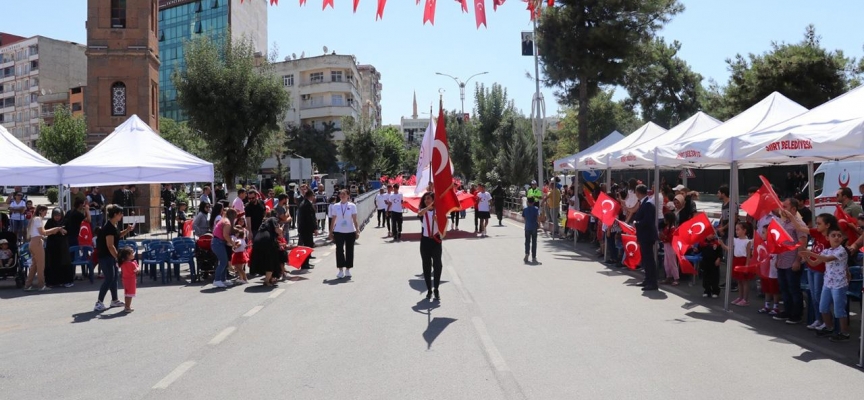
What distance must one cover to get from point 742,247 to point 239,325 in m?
7.71

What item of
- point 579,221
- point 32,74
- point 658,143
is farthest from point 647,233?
point 32,74

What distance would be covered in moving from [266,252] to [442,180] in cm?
415

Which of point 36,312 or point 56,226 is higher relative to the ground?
point 56,226

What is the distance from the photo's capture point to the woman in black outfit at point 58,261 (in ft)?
45.4

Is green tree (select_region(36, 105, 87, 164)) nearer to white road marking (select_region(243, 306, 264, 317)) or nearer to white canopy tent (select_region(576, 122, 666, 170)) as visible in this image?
white canopy tent (select_region(576, 122, 666, 170))

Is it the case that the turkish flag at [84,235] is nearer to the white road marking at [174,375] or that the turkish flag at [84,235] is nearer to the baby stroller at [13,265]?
the baby stroller at [13,265]

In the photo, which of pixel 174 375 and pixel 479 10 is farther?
pixel 479 10

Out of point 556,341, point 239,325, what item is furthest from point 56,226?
point 556,341

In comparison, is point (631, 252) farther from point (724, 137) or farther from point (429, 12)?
point (429, 12)

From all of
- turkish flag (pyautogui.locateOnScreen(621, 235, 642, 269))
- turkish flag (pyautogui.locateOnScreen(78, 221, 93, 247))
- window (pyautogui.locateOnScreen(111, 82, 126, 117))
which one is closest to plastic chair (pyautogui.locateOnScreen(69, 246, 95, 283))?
turkish flag (pyautogui.locateOnScreen(78, 221, 93, 247))

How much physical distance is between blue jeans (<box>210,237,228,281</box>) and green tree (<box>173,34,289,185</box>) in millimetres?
15663

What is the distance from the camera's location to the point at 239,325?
9586 mm

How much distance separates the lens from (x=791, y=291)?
9375mm

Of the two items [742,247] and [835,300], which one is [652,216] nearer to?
[742,247]
